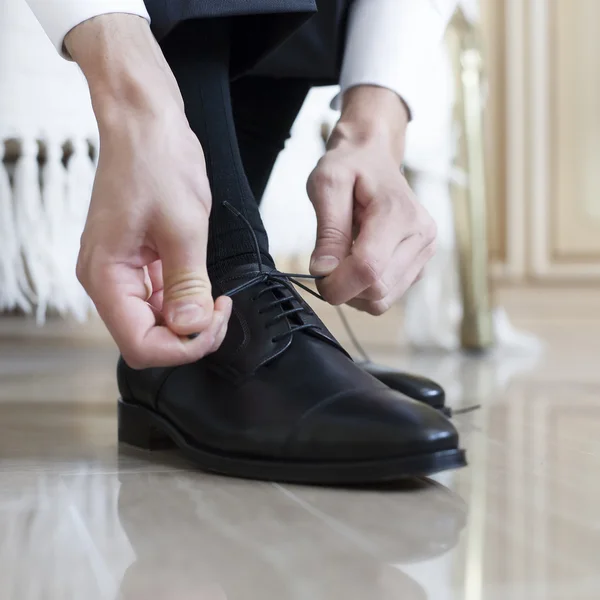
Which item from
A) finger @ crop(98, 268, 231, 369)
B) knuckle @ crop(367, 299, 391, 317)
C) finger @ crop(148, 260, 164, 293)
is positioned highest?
finger @ crop(148, 260, 164, 293)

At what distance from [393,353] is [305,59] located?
755 mm

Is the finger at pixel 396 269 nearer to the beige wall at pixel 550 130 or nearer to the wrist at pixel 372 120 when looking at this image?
the wrist at pixel 372 120

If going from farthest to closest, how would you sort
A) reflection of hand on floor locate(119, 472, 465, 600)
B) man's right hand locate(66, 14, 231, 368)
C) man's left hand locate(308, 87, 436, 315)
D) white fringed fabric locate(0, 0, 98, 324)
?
white fringed fabric locate(0, 0, 98, 324)
man's left hand locate(308, 87, 436, 315)
man's right hand locate(66, 14, 231, 368)
reflection of hand on floor locate(119, 472, 465, 600)

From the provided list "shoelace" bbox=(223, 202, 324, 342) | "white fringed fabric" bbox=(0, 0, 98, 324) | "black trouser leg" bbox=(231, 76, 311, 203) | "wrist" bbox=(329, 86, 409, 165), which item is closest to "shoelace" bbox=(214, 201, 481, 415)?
"shoelace" bbox=(223, 202, 324, 342)

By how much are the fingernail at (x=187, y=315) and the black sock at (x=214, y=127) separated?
144mm

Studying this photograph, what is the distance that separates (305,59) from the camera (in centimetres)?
76

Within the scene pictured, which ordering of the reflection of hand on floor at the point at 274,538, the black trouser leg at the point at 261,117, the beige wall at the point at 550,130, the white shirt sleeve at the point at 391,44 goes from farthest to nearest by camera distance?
the beige wall at the point at 550,130 → the black trouser leg at the point at 261,117 → the white shirt sleeve at the point at 391,44 → the reflection of hand on floor at the point at 274,538

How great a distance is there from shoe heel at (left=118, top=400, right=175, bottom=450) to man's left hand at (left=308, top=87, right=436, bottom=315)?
18 cm

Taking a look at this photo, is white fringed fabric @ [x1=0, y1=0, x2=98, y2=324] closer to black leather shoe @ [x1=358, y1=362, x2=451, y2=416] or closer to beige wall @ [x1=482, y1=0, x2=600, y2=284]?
black leather shoe @ [x1=358, y1=362, x2=451, y2=416]

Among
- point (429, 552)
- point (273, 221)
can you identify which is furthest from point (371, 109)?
point (273, 221)

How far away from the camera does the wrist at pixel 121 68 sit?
0.46m

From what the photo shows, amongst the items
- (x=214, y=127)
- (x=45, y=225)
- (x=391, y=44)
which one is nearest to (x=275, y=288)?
(x=214, y=127)

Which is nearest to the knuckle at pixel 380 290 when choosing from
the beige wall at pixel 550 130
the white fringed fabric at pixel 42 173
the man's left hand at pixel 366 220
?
the man's left hand at pixel 366 220

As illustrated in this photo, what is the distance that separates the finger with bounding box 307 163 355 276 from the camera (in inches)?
22.1
